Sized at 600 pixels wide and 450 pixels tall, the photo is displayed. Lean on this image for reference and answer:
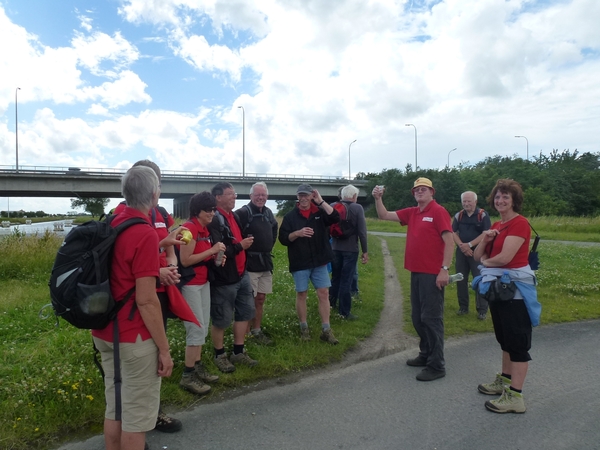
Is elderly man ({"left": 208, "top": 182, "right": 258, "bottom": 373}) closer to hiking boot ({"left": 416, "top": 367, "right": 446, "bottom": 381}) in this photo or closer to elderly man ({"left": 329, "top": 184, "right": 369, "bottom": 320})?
hiking boot ({"left": 416, "top": 367, "right": 446, "bottom": 381})

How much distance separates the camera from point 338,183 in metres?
52.2

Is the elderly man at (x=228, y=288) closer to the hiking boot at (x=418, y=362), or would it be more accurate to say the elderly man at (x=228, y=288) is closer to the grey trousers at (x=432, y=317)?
the hiking boot at (x=418, y=362)

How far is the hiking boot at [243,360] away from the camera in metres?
4.56

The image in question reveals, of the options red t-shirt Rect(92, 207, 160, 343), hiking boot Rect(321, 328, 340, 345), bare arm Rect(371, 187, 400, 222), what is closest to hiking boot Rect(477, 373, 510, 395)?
hiking boot Rect(321, 328, 340, 345)

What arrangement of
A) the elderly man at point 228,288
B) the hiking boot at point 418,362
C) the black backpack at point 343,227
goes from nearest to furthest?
the elderly man at point 228,288
the hiking boot at point 418,362
the black backpack at point 343,227

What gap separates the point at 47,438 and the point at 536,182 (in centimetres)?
5903

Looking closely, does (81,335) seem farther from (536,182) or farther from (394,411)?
(536,182)

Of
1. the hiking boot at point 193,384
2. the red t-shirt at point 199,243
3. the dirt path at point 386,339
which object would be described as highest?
the red t-shirt at point 199,243

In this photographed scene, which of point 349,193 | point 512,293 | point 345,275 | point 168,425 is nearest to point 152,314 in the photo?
point 168,425

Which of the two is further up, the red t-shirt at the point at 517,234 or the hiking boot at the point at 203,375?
the red t-shirt at the point at 517,234

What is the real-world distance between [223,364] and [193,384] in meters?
0.47

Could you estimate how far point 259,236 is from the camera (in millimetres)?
5266

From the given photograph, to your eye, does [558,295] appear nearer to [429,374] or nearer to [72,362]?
[429,374]

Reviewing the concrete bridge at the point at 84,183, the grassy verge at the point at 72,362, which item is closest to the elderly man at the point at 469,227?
the grassy verge at the point at 72,362
